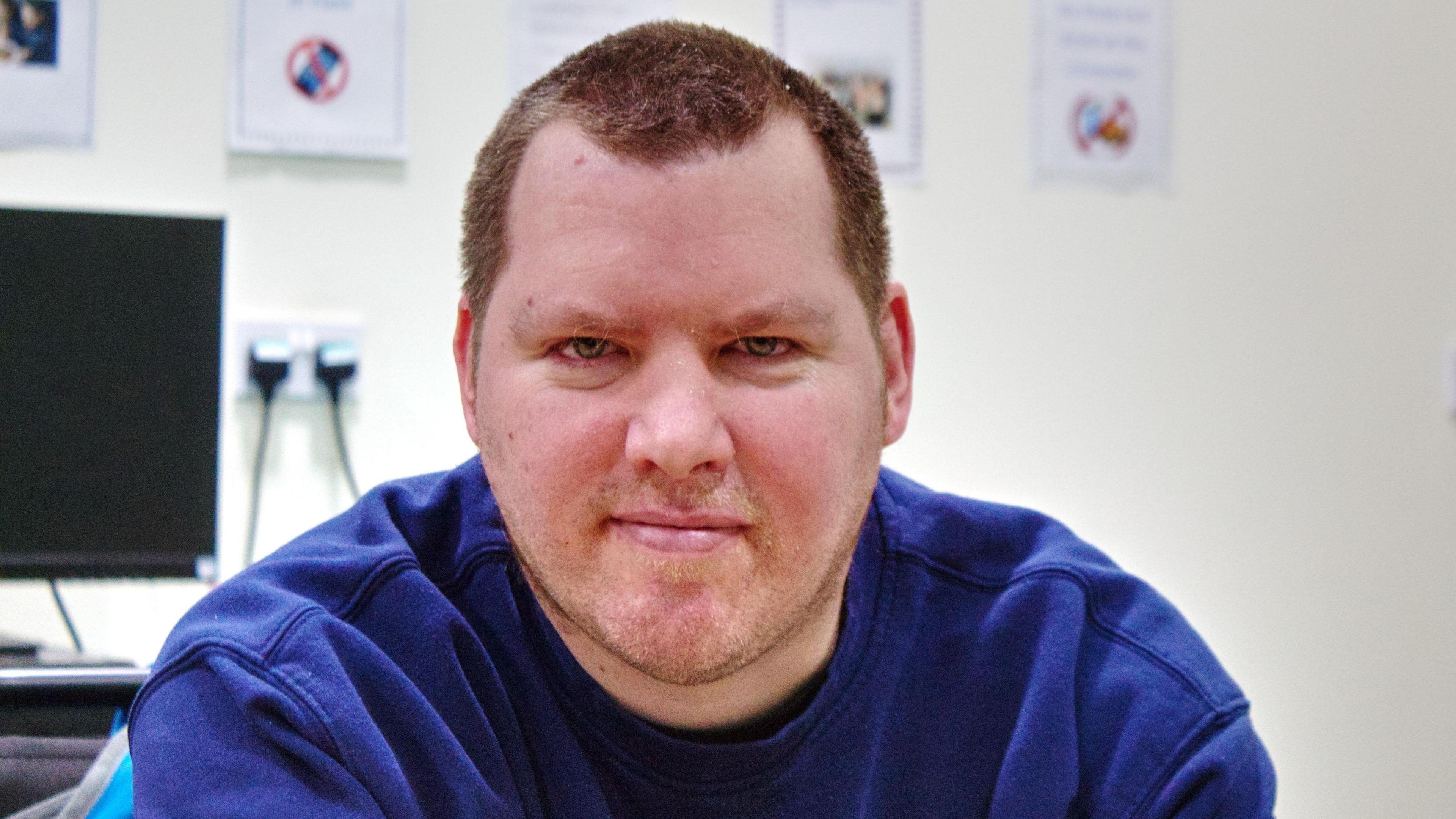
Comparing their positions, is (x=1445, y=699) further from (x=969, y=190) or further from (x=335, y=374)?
(x=335, y=374)

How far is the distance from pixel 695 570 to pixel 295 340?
847mm

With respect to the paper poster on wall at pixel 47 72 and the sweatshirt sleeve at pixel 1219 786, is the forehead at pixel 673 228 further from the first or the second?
the paper poster on wall at pixel 47 72

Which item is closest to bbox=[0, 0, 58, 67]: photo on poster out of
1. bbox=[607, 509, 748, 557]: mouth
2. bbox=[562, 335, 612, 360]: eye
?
bbox=[562, 335, 612, 360]: eye

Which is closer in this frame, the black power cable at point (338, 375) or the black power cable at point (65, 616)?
the black power cable at point (65, 616)

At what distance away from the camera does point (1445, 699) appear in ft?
6.24

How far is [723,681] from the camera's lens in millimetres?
973

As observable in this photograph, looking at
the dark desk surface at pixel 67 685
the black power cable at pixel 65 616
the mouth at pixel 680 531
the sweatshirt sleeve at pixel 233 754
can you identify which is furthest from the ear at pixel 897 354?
the black power cable at pixel 65 616

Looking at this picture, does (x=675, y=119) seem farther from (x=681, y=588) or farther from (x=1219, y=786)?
(x=1219, y=786)

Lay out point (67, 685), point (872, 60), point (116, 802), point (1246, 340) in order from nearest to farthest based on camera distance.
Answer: point (116, 802)
point (67, 685)
point (872, 60)
point (1246, 340)

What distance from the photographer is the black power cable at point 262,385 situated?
4.87 feet

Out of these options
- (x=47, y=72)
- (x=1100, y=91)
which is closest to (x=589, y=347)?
(x=47, y=72)

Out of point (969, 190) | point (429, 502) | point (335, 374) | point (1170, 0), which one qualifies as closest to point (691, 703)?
point (429, 502)

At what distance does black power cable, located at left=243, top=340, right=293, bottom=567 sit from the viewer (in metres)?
1.49

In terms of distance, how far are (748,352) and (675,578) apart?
7.1 inches
